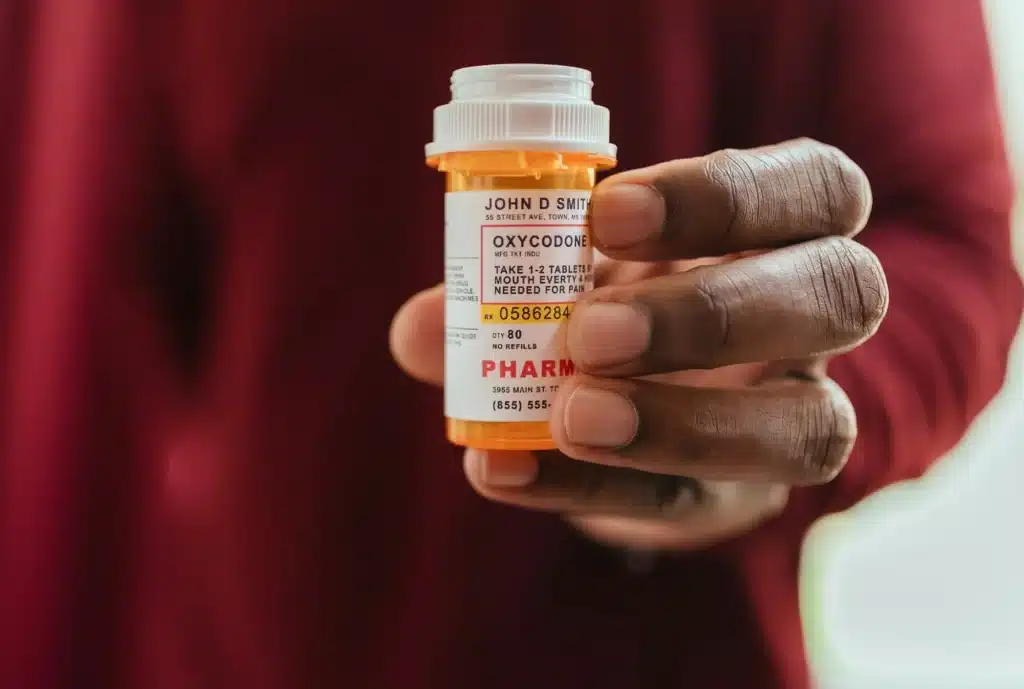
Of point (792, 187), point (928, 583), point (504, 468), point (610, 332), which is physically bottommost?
point (928, 583)

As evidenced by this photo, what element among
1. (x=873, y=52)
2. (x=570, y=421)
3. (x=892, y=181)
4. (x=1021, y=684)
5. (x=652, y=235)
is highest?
(x=873, y=52)

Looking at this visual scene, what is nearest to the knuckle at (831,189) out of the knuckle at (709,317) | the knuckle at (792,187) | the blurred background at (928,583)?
the knuckle at (792,187)

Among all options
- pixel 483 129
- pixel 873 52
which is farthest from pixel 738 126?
pixel 483 129

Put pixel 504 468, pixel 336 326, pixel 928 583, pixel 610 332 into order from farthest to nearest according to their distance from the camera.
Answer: pixel 928 583
pixel 336 326
pixel 504 468
pixel 610 332

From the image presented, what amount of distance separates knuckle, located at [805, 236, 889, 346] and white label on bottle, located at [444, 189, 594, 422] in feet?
0.51

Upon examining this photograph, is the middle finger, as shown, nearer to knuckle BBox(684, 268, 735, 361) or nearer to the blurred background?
knuckle BBox(684, 268, 735, 361)

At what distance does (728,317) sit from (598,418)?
11 centimetres

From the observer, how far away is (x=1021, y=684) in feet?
3.38

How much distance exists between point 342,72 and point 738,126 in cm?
40

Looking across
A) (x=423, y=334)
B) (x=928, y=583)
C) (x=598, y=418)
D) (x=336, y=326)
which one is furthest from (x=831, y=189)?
(x=928, y=583)

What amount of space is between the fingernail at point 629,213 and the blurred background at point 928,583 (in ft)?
2.13

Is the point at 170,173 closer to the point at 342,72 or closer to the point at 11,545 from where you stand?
the point at 342,72

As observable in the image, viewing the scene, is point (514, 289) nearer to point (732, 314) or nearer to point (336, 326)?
point (732, 314)

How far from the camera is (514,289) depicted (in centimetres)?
52
